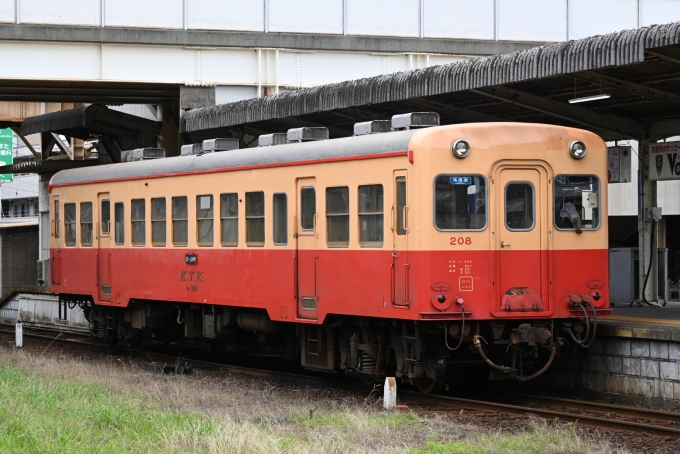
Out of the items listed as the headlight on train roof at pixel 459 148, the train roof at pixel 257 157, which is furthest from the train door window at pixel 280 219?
the headlight on train roof at pixel 459 148

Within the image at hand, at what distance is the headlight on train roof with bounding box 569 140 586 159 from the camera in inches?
490

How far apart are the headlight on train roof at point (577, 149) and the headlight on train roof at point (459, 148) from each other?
1.44 metres

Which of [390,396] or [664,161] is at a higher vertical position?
[664,161]

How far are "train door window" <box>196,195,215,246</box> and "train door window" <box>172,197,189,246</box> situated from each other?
33 cm

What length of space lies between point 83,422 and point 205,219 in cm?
643

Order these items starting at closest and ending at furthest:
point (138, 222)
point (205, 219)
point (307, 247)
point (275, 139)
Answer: point (307, 247), point (275, 139), point (205, 219), point (138, 222)

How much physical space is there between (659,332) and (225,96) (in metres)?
11.4

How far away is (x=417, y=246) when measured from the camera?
1173 centimetres

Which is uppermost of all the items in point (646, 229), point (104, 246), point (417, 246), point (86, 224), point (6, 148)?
point (6, 148)

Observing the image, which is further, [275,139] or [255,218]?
[275,139]

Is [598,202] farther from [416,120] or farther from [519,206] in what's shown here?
[416,120]

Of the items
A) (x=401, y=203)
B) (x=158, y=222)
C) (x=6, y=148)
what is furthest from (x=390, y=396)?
(x=6, y=148)

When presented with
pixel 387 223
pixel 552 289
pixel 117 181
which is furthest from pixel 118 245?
pixel 552 289

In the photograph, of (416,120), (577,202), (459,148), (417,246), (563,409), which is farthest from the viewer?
(577,202)
